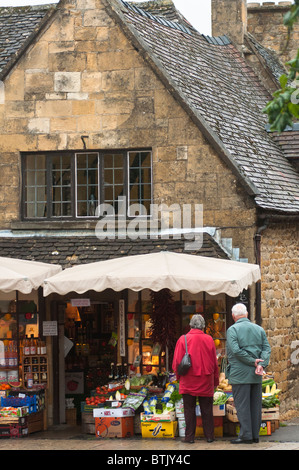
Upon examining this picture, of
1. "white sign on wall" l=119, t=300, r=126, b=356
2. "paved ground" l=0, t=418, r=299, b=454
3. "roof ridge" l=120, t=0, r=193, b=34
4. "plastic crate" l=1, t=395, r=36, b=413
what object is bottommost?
"paved ground" l=0, t=418, r=299, b=454

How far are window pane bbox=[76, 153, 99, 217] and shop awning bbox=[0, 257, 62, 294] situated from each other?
92.2 inches

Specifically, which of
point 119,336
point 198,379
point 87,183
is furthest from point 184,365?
point 87,183

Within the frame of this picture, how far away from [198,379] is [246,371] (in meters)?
0.65

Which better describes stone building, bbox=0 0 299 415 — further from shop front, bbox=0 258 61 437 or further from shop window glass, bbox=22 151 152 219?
shop front, bbox=0 258 61 437

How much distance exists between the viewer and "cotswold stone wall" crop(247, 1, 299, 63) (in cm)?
2725

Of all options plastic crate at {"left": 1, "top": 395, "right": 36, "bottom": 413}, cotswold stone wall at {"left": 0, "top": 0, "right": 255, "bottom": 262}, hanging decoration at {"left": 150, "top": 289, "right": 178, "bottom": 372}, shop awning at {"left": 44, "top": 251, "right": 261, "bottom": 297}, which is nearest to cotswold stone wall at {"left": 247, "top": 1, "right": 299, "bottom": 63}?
cotswold stone wall at {"left": 0, "top": 0, "right": 255, "bottom": 262}

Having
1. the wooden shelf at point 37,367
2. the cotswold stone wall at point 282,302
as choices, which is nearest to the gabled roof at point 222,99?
the cotswold stone wall at point 282,302

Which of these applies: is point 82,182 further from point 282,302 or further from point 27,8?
point 27,8

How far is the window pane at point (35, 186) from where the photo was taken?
17.2 m

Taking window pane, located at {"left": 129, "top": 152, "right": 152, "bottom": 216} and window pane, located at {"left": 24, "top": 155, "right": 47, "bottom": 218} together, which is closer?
window pane, located at {"left": 129, "top": 152, "right": 152, "bottom": 216}

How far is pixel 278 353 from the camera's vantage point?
1694cm

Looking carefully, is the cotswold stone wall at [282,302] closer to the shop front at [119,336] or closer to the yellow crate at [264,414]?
the shop front at [119,336]

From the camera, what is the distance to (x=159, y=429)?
44.0 ft

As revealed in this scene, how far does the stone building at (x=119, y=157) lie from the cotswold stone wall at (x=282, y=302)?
0.04 m
